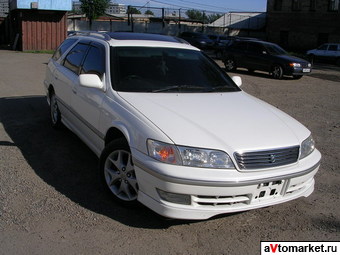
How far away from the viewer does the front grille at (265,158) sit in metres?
3.32

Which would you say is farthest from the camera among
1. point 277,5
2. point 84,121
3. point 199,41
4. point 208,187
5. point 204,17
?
point 204,17

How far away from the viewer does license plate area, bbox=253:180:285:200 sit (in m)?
3.39

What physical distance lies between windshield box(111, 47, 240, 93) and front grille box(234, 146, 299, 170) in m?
1.40

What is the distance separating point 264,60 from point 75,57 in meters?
12.8

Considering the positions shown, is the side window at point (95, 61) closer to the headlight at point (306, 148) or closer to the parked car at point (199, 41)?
the headlight at point (306, 148)

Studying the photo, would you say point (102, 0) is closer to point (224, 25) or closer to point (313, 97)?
point (224, 25)

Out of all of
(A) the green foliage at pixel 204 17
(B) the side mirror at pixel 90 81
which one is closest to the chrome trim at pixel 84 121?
(B) the side mirror at pixel 90 81

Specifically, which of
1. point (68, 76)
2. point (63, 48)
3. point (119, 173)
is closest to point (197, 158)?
point (119, 173)

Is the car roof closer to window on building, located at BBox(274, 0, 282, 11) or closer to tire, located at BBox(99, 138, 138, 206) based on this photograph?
tire, located at BBox(99, 138, 138, 206)

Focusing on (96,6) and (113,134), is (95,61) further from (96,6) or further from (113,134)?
(96,6)

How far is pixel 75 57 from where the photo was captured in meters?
5.67

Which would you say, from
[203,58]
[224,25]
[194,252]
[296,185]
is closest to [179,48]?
[203,58]

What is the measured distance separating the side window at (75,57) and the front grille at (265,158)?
293cm

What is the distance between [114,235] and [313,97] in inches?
392
